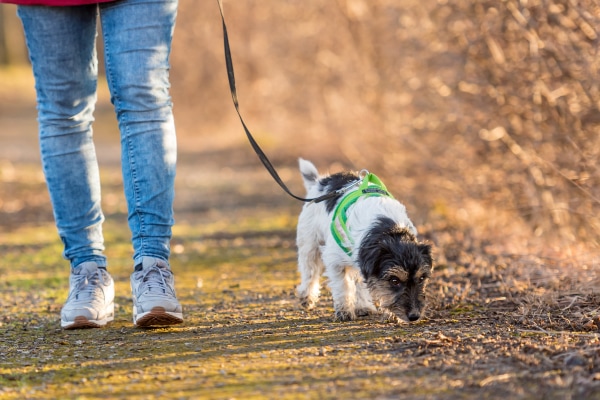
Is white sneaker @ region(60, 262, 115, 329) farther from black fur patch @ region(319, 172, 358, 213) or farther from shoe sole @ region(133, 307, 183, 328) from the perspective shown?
black fur patch @ region(319, 172, 358, 213)

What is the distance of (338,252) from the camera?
4312mm

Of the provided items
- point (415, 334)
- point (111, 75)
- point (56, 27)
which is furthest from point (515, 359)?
point (56, 27)

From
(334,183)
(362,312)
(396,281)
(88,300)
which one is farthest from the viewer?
(334,183)

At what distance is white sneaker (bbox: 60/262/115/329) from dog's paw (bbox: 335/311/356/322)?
1.11 m

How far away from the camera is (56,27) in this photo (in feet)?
13.2

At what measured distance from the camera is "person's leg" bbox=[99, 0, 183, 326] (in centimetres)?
394

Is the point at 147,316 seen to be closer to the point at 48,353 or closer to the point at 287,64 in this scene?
the point at 48,353

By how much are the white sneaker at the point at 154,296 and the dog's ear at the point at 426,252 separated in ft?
3.78

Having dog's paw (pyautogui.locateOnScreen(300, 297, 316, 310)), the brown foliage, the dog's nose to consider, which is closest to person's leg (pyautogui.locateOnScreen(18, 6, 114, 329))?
dog's paw (pyautogui.locateOnScreen(300, 297, 316, 310))

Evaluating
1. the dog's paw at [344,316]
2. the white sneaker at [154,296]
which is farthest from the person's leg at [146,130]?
the dog's paw at [344,316]

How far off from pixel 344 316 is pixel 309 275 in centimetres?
52

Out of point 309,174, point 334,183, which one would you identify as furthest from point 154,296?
point 309,174

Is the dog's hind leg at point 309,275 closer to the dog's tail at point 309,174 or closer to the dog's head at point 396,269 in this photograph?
the dog's tail at point 309,174

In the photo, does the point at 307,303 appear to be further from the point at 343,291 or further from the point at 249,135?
the point at 249,135
